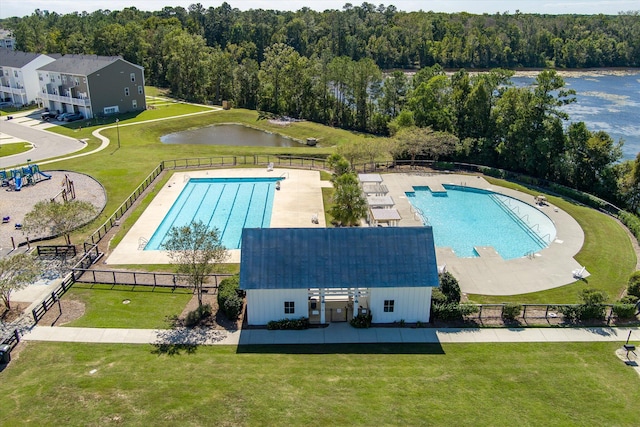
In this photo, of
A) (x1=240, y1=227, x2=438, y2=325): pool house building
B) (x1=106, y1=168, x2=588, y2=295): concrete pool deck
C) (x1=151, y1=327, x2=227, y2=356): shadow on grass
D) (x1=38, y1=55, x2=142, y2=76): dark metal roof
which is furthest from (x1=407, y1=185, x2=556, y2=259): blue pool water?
(x1=38, y1=55, x2=142, y2=76): dark metal roof

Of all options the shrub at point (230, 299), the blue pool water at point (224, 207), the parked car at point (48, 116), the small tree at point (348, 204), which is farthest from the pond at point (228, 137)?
the shrub at point (230, 299)

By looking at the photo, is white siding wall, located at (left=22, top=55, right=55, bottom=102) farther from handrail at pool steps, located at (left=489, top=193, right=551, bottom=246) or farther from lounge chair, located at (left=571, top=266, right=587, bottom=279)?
lounge chair, located at (left=571, top=266, right=587, bottom=279)

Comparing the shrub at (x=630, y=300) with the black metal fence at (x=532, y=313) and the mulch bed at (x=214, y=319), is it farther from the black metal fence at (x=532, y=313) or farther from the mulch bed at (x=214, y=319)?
the mulch bed at (x=214, y=319)

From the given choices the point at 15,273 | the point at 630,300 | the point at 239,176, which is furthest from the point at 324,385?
the point at 239,176

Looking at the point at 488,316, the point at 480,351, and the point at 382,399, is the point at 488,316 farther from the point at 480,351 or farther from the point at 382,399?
the point at 382,399

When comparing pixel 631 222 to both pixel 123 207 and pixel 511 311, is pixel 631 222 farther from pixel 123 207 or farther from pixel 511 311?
pixel 123 207

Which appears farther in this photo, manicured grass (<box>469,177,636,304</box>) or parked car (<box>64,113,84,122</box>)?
parked car (<box>64,113,84,122</box>)

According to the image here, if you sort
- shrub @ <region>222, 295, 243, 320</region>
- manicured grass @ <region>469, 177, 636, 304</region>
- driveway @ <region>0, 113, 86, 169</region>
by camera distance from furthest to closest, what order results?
driveway @ <region>0, 113, 86, 169</region>, manicured grass @ <region>469, 177, 636, 304</region>, shrub @ <region>222, 295, 243, 320</region>
